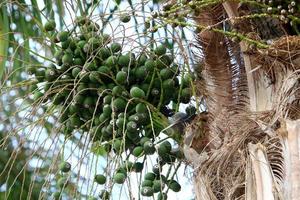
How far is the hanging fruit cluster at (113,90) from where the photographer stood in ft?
7.20

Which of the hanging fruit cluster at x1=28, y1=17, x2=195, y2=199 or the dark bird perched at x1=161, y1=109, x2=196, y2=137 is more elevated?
the hanging fruit cluster at x1=28, y1=17, x2=195, y2=199

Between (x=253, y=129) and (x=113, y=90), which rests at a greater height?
(x=113, y=90)

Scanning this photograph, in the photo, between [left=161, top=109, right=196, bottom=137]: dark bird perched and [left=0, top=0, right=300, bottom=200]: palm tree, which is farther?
[left=161, top=109, right=196, bottom=137]: dark bird perched

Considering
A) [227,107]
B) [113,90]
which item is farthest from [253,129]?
[113,90]

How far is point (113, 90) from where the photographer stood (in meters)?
2.26

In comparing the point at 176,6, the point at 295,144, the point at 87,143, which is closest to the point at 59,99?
the point at 87,143

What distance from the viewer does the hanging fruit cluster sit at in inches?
86.4

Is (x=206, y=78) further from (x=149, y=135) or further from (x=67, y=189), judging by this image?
(x=67, y=189)

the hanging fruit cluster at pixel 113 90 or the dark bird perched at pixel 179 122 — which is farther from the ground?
the hanging fruit cluster at pixel 113 90

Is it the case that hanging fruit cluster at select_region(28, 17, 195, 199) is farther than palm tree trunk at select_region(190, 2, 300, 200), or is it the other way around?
hanging fruit cluster at select_region(28, 17, 195, 199)

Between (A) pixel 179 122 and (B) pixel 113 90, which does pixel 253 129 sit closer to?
(A) pixel 179 122

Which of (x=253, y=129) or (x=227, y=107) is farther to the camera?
(x=227, y=107)

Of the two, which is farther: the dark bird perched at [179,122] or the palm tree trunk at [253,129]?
the dark bird perched at [179,122]

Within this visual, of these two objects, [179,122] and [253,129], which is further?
[179,122]
